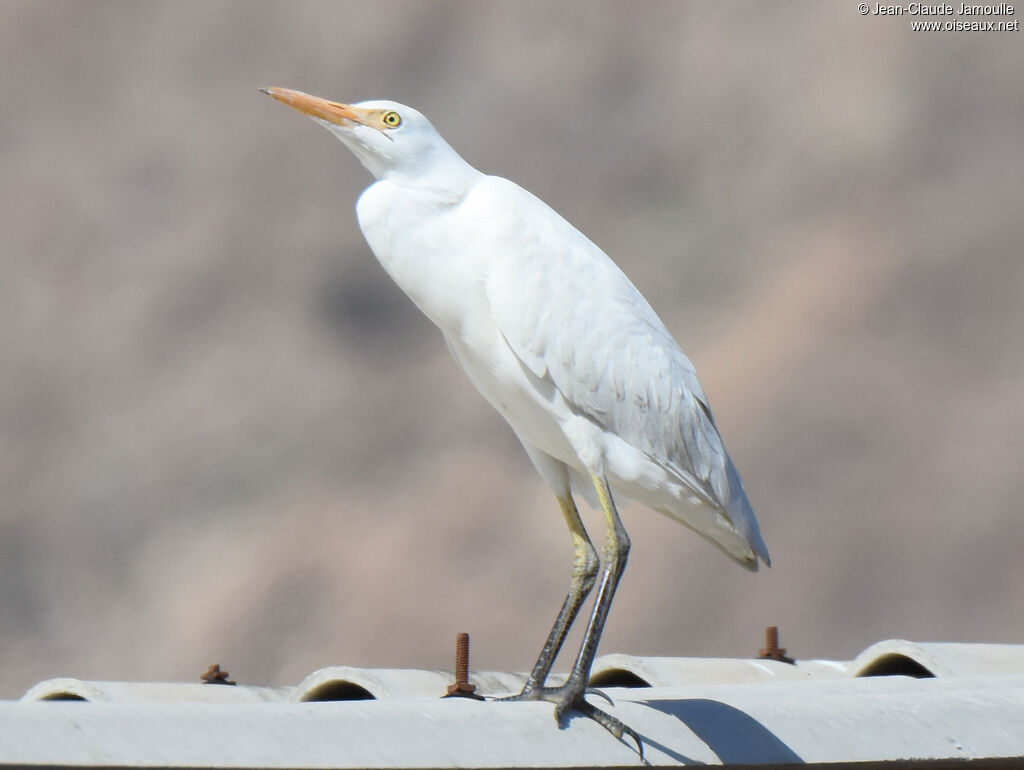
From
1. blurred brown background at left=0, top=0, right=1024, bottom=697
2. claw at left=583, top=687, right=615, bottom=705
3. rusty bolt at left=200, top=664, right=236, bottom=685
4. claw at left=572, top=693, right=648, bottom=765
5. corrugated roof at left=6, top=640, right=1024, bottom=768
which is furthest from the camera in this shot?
blurred brown background at left=0, top=0, right=1024, bottom=697

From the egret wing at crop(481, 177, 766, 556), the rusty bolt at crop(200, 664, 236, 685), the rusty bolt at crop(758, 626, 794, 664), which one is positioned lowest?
the rusty bolt at crop(200, 664, 236, 685)

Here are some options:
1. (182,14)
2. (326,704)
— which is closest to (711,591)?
(182,14)

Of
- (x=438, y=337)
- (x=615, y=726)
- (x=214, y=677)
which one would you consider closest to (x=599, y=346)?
(x=615, y=726)

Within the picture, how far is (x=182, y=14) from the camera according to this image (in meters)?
6.90

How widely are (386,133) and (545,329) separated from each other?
0.40 meters

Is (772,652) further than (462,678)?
Yes

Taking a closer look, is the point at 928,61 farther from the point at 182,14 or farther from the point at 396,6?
the point at 182,14

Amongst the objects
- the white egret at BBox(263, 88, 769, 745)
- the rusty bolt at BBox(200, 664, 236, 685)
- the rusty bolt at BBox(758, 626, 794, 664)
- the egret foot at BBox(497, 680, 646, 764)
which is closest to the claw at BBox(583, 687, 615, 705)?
the egret foot at BBox(497, 680, 646, 764)

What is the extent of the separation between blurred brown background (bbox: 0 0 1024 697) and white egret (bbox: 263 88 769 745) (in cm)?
369

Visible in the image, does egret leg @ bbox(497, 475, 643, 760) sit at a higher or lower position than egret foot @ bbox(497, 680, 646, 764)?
higher

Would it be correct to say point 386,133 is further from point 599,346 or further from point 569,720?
point 569,720

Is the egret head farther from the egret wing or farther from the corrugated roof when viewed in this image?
the corrugated roof

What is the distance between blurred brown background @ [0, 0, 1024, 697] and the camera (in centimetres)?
593

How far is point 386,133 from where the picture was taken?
7.25ft
